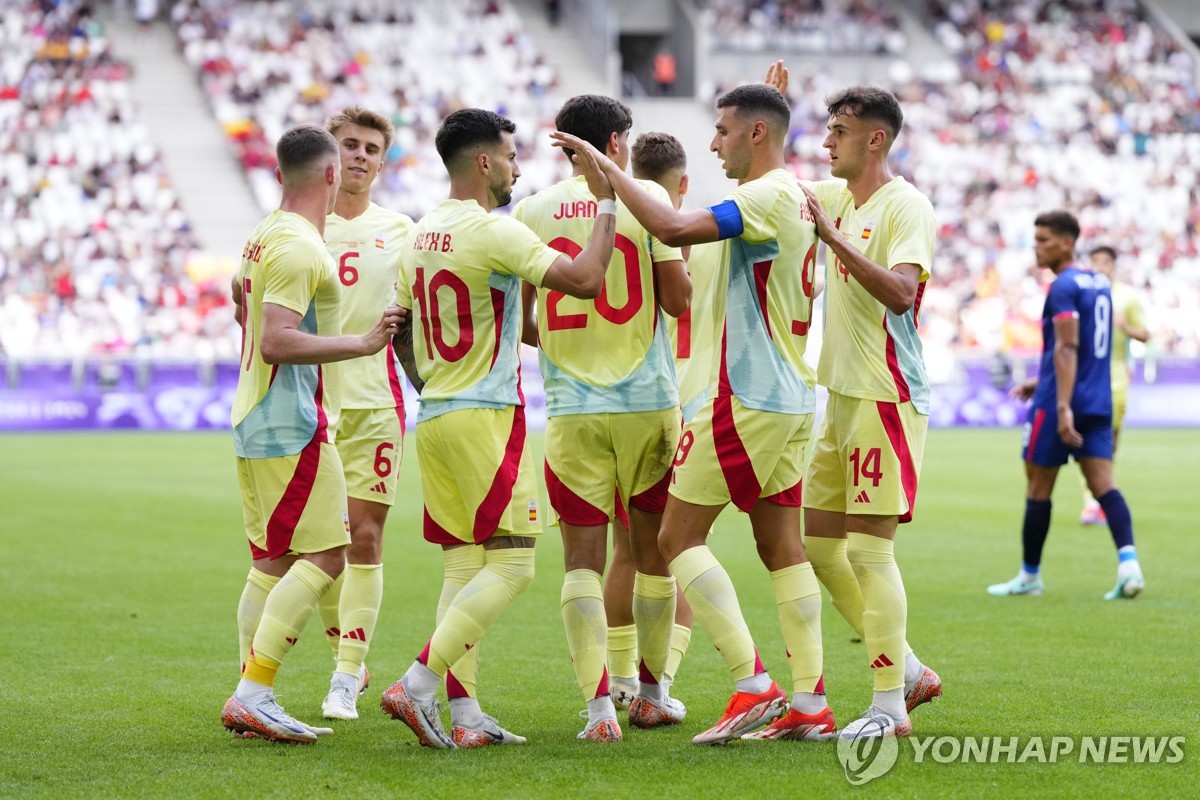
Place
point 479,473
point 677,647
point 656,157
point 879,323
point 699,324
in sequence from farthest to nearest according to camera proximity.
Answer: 1. point 699,324
2. point 677,647
3. point 656,157
4. point 879,323
5. point 479,473

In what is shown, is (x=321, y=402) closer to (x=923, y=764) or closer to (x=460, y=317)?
(x=460, y=317)

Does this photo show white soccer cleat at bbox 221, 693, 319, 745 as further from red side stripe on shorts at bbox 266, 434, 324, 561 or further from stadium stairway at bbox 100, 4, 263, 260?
stadium stairway at bbox 100, 4, 263, 260

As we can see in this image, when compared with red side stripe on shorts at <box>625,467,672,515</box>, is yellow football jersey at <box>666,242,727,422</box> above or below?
above

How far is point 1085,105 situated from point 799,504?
122 feet

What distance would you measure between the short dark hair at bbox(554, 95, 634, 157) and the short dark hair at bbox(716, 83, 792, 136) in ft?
1.36

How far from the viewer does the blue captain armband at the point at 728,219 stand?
5395 millimetres

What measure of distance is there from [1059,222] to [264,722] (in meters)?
6.11

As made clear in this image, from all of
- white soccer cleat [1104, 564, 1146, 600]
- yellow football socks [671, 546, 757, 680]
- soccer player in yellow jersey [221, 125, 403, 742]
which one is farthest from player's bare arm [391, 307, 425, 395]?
white soccer cleat [1104, 564, 1146, 600]

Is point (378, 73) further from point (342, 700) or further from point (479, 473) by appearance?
point (479, 473)

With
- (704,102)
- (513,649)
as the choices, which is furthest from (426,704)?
(704,102)

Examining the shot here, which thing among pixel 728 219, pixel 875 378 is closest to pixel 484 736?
pixel 875 378

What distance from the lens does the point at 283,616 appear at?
224 inches

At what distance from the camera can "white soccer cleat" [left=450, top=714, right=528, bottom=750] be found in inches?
220

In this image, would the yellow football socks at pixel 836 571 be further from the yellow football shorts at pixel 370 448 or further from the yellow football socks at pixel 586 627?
the yellow football shorts at pixel 370 448
